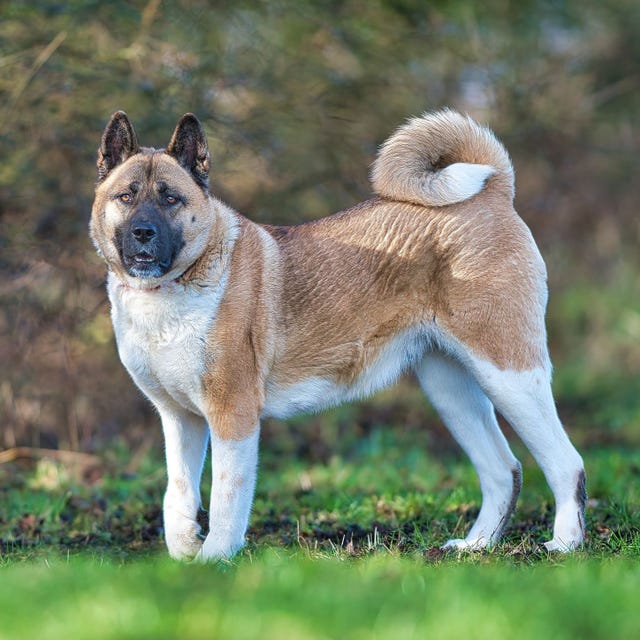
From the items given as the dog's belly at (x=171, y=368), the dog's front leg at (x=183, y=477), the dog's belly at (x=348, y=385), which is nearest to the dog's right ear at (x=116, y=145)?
the dog's belly at (x=171, y=368)

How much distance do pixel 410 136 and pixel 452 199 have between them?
1.37 feet

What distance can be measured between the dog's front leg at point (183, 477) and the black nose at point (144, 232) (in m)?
0.91

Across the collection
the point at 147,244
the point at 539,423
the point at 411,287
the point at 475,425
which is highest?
the point at 147,244

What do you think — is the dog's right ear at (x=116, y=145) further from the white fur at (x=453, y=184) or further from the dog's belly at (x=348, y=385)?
the white fur at (x=453, y=184)

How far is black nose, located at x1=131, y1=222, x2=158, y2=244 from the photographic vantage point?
4918 mm

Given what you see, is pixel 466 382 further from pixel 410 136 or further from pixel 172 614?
pixel 172 614

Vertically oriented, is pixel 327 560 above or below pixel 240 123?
below

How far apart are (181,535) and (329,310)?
1378 millimetres

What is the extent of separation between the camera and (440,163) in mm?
5672

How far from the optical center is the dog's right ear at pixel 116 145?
17.2 ft

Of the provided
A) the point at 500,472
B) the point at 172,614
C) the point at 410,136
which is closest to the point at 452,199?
the point at 410,136

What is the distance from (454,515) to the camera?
608 centimetres

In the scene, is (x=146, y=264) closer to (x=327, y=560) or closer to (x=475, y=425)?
(x=327, y=560)

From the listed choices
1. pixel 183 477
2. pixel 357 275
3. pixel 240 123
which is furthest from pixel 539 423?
pixel 240 123
